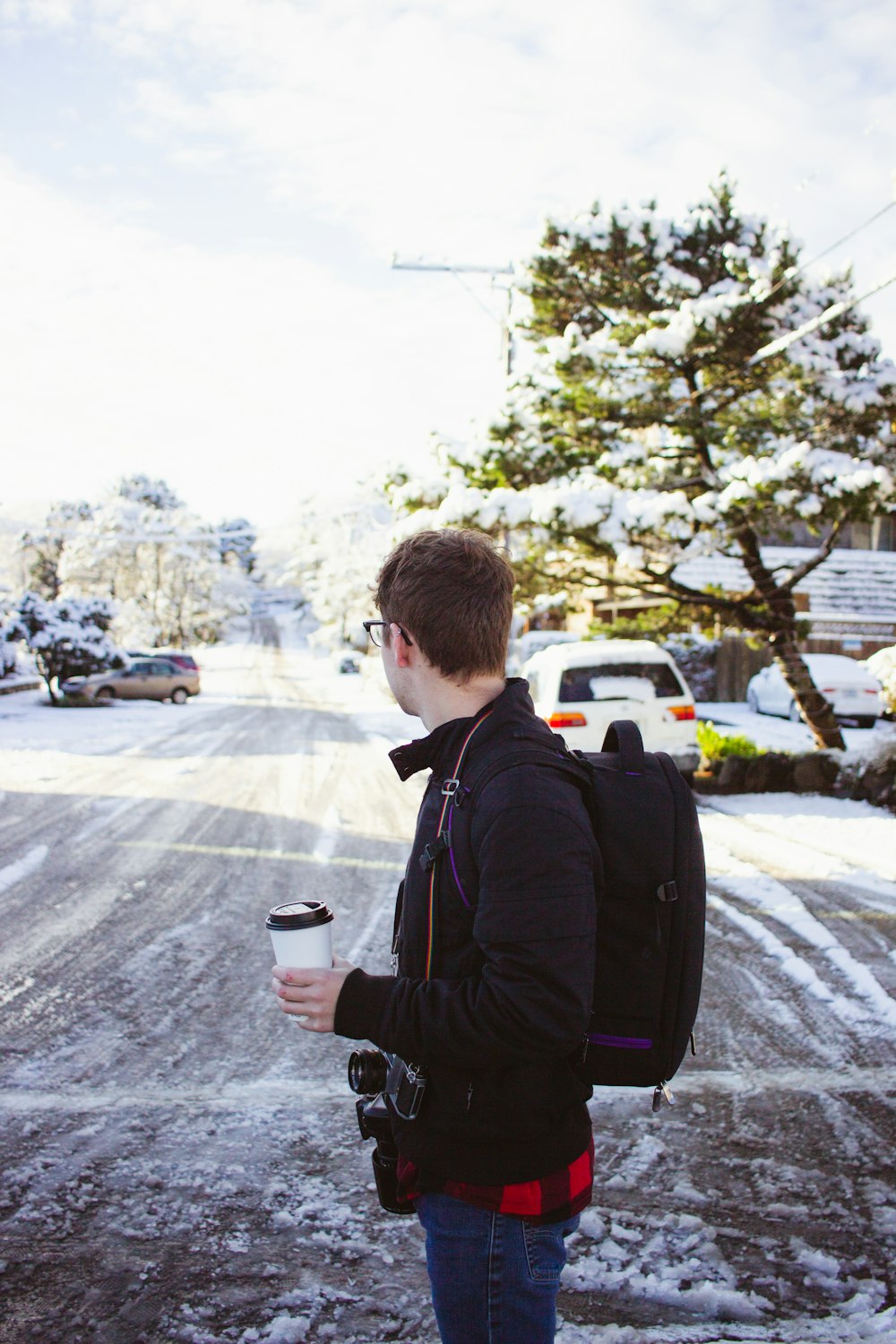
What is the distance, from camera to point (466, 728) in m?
1.71

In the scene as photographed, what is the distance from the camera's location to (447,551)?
1.75 m

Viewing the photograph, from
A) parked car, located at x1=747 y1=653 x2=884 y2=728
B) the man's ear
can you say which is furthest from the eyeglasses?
parked car, located at x1=747 y1=653 x2=884 y2=728

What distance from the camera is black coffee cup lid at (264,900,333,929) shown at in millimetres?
1678

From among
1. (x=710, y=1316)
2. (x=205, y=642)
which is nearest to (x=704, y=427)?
(x=710, y=1316)

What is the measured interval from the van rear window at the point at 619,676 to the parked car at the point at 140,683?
677 inches

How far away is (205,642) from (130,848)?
66068 millimetres

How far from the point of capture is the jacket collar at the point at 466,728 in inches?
65.8

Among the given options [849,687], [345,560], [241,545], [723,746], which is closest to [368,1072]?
[723,746]

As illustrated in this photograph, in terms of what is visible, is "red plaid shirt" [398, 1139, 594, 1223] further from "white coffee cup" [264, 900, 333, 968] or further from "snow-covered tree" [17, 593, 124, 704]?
"snow-covered tree" [17, 593, 124, 704]

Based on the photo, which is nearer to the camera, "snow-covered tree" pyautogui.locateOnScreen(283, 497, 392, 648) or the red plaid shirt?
the red plaid shirt

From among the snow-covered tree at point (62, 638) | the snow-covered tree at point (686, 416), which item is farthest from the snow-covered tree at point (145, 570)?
the snow-covered tree at point (686, 416)

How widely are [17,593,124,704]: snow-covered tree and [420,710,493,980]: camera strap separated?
24.8 metres

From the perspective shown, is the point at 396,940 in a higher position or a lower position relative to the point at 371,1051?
higher

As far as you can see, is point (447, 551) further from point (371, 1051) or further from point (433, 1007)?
point (371, 1051)
